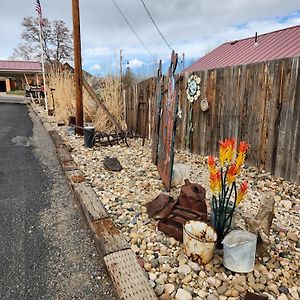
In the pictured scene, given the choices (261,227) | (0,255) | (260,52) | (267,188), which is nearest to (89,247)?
(0,255)

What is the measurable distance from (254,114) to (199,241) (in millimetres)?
2458

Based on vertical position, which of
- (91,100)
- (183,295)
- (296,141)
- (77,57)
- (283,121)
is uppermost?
(77,57)

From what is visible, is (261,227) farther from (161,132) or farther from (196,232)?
(161,132)

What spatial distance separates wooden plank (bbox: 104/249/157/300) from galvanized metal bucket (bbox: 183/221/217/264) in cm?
37

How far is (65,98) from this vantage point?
8.31 m

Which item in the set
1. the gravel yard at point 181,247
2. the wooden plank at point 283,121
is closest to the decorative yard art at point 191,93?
the gravel yard at point 181,247

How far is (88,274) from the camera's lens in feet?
5.43

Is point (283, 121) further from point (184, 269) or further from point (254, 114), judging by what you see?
point (184, 269)

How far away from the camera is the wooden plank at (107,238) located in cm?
179

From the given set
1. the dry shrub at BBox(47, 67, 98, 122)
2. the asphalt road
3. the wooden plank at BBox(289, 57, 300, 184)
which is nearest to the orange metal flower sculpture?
the asphalt road

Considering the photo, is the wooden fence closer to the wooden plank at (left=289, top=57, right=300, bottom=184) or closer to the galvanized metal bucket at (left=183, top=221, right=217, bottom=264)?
the wooden plank at (left=289, top=57, right=300, bottom=184)

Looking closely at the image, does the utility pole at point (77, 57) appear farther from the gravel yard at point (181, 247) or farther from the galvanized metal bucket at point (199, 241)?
the galvanized metal bucket at point (199, 241)

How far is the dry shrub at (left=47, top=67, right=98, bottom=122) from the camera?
7.42 m

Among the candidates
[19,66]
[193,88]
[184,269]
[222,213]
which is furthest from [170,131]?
[19,66]
